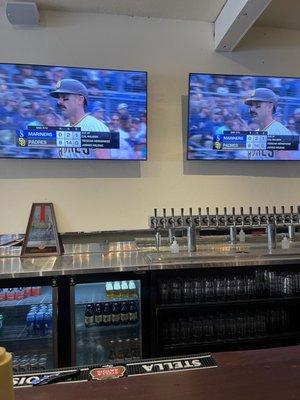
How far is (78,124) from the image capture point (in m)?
2.98

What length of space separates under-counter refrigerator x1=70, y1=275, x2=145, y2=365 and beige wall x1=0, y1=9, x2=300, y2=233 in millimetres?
835

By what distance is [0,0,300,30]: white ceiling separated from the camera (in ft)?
9.98

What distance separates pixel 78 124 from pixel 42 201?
77 cm

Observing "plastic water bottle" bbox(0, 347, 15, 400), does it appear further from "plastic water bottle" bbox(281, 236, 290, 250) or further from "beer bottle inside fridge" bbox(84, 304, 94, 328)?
"plastic water bottle" bbox(281, 236, 290, 250)

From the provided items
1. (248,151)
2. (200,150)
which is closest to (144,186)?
(200,150)

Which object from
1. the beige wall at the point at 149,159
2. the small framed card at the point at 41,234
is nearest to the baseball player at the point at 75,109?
the beige wall at the point at 149,159

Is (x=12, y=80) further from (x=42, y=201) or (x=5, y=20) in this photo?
(x=42, y=201)

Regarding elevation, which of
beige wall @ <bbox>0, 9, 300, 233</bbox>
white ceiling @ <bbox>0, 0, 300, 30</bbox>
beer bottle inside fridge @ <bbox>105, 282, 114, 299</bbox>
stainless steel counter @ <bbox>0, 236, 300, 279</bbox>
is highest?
white ceiling @ <bbox>0, 0, 300, 30</bbox>

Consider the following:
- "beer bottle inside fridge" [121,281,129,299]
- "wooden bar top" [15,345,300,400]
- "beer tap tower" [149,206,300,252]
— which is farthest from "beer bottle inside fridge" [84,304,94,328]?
"wooden bar top" [15,345,300,400]

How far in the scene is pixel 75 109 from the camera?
297 cm

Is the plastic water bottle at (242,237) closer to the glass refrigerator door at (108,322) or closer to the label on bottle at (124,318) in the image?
the glass refrigerator door at (108,322)

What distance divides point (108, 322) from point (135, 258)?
49 cm

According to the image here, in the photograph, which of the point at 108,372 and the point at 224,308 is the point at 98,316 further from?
the point at 108,372

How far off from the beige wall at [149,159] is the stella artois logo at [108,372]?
2.24 m
